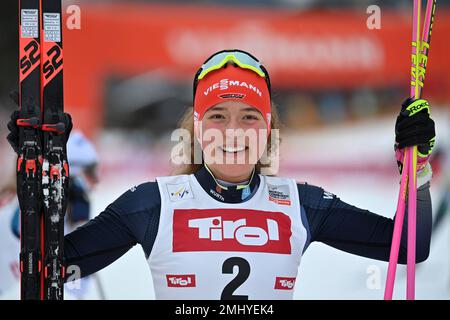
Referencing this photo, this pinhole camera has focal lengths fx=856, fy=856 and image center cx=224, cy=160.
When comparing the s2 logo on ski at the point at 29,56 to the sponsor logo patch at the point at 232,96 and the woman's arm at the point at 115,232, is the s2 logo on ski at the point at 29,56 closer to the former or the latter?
the woman's arm at the point at 115,232

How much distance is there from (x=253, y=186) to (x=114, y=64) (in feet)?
12.1

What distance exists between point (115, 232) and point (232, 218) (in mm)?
433

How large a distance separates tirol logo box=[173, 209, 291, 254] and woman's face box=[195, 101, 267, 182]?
0.50ft

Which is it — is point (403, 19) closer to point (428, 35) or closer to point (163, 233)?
point (428, 35)

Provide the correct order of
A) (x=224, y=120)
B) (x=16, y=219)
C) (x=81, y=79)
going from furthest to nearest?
(x=81, y=79), (x=16, y=219), (x=224, y=120)

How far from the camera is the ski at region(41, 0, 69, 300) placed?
295cm

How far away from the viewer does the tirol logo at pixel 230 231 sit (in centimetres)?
310

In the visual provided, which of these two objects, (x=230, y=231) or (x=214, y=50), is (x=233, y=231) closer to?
(x=230, y=231)

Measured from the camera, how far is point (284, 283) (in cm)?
312

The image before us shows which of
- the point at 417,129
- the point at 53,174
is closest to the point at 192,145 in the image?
the point at 53,174

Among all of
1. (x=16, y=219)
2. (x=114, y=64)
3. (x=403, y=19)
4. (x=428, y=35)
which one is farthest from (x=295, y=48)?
(x=428, y=35)

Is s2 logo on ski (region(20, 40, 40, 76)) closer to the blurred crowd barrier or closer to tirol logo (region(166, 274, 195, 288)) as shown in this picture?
tirol logo (region(166, 274, 195, 288))

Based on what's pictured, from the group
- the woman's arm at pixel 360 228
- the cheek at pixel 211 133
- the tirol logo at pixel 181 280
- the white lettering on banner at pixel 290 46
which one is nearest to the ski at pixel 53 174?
the tirol logo at pixel 181 280

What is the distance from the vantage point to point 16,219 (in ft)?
17.3
